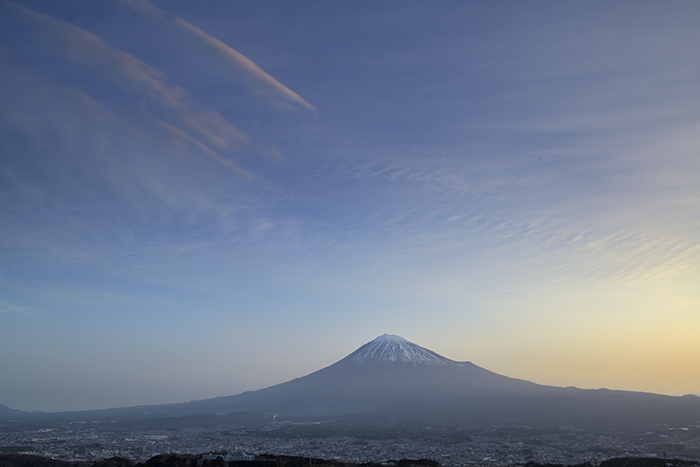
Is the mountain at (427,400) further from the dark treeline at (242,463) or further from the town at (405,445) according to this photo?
the dark treeline at (242,463)

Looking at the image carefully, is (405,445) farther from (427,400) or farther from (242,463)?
(427,400)

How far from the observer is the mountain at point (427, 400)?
332ft

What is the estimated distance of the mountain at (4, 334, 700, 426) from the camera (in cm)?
10106

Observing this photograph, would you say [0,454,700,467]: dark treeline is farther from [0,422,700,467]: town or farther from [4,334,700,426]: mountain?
[4,334,700,426]: mountain

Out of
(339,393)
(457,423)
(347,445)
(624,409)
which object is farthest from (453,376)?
(347,445)

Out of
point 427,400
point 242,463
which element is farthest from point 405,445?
point 427,400

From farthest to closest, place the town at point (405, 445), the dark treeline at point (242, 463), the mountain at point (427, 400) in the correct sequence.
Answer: the mountain at point (427, 400) → the town at point (405, 445) → the dark treeline at point (242, 463)

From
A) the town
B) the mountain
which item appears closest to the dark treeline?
the town

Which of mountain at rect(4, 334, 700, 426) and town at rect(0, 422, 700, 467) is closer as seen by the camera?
town at rect(0, 422, 700, 467)

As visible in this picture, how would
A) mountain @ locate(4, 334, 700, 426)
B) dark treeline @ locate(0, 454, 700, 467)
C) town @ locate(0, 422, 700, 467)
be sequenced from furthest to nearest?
mountain @ locate(4, 334, 700, 426), town @ locate(0, 422, 700, 467), dark treeline @ locate(0, 454, 700, 467)

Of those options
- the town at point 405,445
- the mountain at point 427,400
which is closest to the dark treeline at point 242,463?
the town at point 405,445

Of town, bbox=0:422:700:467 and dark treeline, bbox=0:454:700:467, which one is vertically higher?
dark treeline, bbox=0:454:700:467

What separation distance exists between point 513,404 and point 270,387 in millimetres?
118076

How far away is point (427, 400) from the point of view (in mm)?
136250
